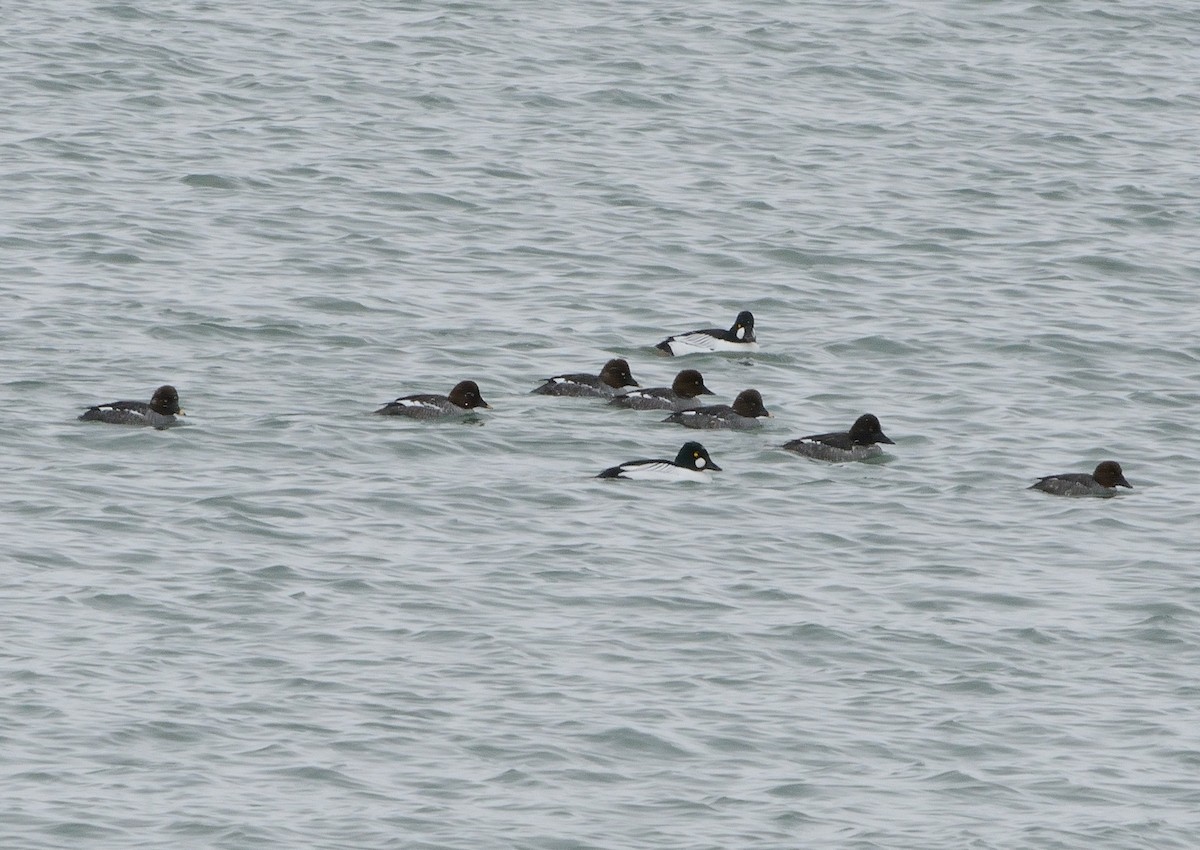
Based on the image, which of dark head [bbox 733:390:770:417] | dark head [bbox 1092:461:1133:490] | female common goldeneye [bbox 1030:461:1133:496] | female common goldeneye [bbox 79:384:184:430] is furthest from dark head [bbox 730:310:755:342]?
female common goldeneye [bbox 79:384:184:430]

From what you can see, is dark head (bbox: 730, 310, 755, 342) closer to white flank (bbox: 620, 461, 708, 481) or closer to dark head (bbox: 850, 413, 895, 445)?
dark head (bbox: 850, 413, 895, 445)

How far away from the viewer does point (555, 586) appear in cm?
1709

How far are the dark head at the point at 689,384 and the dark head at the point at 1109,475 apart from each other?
14.4 feet

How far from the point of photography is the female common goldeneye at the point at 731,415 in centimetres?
2253

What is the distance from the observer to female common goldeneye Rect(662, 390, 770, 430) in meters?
22.5

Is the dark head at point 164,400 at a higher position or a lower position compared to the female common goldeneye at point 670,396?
higher

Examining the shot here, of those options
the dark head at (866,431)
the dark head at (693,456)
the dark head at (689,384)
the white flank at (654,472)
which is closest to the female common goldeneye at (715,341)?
the dark head at (689,384)

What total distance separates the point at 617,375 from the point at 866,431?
10.1ft

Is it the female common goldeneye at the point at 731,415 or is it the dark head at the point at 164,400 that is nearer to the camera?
the dark head at the point at 164,400

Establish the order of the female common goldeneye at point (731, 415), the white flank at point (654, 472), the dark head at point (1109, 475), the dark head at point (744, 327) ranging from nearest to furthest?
the white flank at point (654, 472), the dark head at point (1109, 475), the female common goldeneye at point (731, 415), the dark head at point (744, 327)

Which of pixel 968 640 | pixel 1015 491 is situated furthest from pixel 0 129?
pixel 968 640

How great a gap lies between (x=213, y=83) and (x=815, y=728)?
2577 cm

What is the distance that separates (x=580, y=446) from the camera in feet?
70.4

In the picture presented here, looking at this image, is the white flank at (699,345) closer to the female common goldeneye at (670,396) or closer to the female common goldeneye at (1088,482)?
the female common goldeneye at (670,396)
